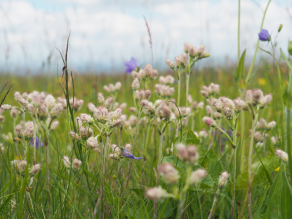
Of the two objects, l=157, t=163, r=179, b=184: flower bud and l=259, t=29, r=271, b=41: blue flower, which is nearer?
l=157, t=163, r=179, b=184: flower bud

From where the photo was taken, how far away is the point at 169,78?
2.21m

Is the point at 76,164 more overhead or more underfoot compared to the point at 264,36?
more underfoot

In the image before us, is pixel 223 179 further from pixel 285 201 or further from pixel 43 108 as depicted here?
pixel 43 108

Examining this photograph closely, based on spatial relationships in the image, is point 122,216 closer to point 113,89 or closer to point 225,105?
point 225,105

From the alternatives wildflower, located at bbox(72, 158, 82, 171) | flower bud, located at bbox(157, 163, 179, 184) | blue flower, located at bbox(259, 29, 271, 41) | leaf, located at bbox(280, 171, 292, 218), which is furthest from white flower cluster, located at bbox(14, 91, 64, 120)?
blue flower, located at bbox(259, 29, 271, 41)

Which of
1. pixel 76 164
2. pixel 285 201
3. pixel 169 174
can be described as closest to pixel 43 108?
pixel 76 164

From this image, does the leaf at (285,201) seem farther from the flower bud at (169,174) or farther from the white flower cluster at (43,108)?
Result: the white flower cluster at (43,108)

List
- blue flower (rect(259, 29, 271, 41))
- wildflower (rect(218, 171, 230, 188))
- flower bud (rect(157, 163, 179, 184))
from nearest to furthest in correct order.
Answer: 1. flower bud (rect(157, 163, 179, 184))
2. wildflower (rect(218, 171, 230, 188))
3. blue flower (rect(259, 29, 271, 41))

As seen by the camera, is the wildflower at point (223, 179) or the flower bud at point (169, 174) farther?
the wildflower at point (223, 179)

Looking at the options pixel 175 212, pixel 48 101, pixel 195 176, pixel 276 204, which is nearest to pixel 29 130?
pixel 48 101

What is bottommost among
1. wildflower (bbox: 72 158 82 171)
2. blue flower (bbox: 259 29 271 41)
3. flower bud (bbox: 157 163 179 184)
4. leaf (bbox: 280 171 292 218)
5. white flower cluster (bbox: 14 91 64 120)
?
leaf (bbox: 280 171 292 218)

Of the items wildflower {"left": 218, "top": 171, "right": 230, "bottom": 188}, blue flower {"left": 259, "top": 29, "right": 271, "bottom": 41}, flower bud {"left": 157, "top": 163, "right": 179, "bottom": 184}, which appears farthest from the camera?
blue flower {"left": 259, "top": 29, "right": 271, "bottom": 41}

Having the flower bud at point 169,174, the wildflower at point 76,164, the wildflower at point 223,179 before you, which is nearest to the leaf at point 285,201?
the wildflower at point 223,179

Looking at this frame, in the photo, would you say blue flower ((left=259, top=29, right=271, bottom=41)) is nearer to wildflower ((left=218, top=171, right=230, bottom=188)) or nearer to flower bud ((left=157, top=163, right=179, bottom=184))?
wildflower ((left=218, top=171, right=230, bottom=188))
